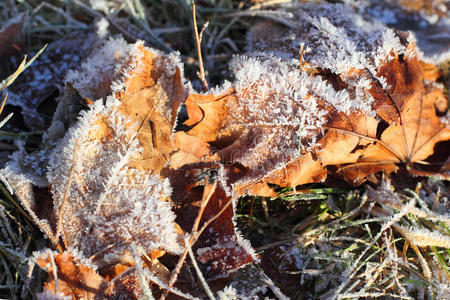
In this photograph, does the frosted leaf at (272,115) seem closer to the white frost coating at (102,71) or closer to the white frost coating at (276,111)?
the white frost coating at (276,111)

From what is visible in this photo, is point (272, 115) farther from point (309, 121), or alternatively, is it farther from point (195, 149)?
point (195, 149)

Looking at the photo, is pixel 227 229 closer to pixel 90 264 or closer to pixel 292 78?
pixel 90 264

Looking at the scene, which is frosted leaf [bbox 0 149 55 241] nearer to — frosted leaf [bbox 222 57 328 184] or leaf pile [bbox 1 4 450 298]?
leaf pile [bbox 1 4 450 298]

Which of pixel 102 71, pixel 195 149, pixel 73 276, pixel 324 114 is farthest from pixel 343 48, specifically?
pixel 73 276

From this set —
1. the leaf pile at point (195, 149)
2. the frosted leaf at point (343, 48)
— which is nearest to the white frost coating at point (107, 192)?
the leaf pile at point (195, 149)

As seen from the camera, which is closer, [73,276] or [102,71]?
[73,276]

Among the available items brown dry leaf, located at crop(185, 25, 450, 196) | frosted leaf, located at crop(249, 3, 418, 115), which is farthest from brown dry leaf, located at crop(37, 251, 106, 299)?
frosted leaf, located at crop(249, 3, 418, 115)

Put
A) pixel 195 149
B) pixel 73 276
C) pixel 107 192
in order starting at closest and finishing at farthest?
pixel 73 276, pixel 107 192, pixel 195 149
